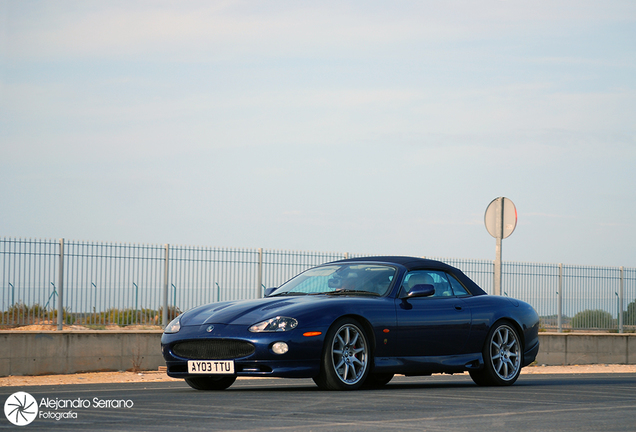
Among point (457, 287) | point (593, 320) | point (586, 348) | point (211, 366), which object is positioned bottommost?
point (586, 348)

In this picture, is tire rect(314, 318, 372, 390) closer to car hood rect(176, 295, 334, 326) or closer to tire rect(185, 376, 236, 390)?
car hood rect(176, 295, 334, 326)

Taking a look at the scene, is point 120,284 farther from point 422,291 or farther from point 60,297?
point 422,291

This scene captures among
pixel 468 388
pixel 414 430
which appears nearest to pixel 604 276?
pixel 468 388

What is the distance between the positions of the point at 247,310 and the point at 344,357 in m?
1.08

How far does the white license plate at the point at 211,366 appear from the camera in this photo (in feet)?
29.0

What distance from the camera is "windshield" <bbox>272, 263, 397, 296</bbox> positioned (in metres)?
10.1

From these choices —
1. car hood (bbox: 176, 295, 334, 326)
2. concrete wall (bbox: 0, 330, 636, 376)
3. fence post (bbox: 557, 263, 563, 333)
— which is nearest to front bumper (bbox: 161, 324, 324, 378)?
car hood (bbox: 176, 295, 334, 326)

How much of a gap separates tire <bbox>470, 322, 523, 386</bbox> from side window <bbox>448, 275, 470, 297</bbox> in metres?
0.53

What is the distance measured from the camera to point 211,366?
29.3ft

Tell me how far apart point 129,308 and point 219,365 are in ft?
27.3

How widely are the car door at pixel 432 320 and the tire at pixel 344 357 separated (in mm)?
548

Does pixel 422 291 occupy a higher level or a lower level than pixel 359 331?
higher

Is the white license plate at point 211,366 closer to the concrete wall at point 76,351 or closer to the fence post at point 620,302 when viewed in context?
the concrete wall at point 76,351

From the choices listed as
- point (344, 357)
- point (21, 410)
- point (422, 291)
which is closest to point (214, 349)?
point (344, 357)
